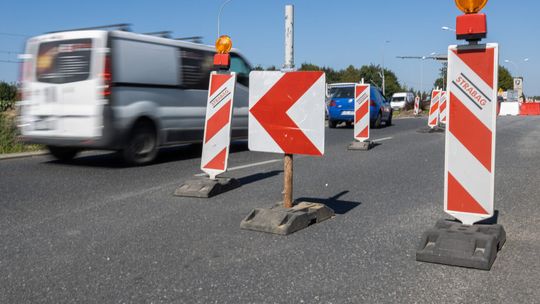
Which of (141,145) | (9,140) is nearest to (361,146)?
(141,145)

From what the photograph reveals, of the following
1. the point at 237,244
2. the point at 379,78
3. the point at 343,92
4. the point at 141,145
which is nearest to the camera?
→ the point at 237,244

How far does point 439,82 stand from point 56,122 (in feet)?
343

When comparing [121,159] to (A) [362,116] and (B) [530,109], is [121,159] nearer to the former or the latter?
(A) [362,116]

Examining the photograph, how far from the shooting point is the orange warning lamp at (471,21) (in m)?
4.25

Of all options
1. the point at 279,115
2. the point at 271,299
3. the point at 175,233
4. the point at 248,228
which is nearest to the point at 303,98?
the point at 279,115

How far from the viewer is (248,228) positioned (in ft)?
17.2

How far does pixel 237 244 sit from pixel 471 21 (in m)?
2.49

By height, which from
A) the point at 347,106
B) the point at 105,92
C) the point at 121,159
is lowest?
the point at 121,159

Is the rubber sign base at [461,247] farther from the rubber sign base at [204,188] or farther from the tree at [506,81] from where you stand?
the tree at [506,81]

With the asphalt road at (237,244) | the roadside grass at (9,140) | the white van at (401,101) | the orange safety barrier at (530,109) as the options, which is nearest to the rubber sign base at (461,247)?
the asphalt road at (237,244)

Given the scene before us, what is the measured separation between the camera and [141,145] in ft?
33.0

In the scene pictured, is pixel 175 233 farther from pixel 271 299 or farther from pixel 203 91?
pixel 203 91

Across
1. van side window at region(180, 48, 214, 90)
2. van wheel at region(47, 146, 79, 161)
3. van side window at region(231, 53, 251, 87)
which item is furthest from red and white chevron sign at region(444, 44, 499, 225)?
van side window at region(231, 53, 251, 87)

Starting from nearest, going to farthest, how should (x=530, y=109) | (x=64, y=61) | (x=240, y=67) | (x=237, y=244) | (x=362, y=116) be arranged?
(x=237, y=244) → (x=64, y=61) → (x=240, y=67) → (x=362, y=116) → (x=530, y=109)
